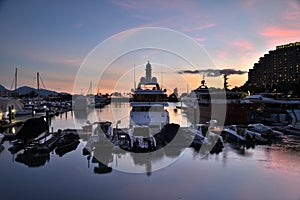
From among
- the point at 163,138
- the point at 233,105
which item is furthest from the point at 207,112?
the point at 163,138

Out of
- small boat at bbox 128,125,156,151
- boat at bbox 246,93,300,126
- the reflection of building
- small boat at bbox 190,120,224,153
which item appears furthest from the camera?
the reflection of building

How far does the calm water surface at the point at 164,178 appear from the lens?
33.8ft

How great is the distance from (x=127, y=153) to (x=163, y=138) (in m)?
3.67

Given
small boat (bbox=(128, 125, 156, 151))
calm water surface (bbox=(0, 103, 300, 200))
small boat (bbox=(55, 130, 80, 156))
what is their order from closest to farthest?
calm water surface (bbox=(0, 103, 300, 200)) → small boat (bbox=(128, 125, 156, 151)) → small boat (bbox=(55, 130, 80, 156))

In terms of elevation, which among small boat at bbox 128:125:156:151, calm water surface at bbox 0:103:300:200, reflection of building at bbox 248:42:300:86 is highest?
reflection of building at bbox 248:42:300:86

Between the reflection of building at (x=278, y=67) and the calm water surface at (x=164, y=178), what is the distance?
313 ft

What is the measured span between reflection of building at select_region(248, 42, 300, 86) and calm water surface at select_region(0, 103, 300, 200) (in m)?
95.5

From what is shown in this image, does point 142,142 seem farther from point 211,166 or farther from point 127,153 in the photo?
point 211,166

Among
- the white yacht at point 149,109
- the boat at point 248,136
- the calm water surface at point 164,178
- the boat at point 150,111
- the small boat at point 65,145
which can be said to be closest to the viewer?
the calm water surface at point 164,178

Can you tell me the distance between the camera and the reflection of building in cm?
10482

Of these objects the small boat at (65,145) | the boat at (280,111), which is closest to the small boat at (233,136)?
the boat at (280,111)

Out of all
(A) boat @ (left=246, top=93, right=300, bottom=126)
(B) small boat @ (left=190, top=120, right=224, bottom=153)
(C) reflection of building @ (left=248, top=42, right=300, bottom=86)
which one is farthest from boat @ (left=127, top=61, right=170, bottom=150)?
(C) reflection of building @ (left=248, top=42, right=300, bottom=86)

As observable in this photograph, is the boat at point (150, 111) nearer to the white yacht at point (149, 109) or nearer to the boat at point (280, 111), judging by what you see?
the white yacht at point (149, 109)

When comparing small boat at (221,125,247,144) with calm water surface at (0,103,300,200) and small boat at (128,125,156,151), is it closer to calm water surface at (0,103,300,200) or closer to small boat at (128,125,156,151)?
calm water surface at (0,103,300,200)
